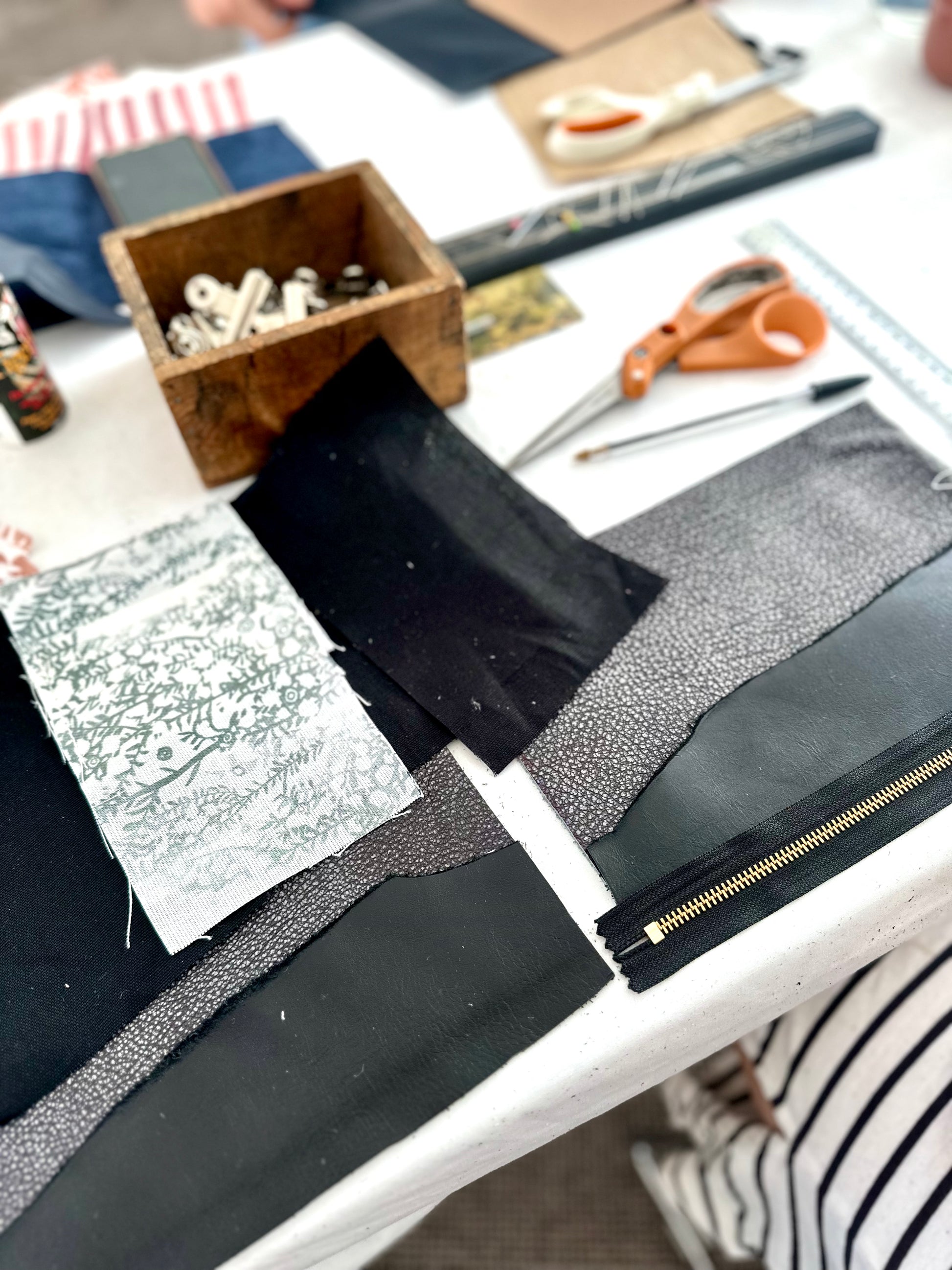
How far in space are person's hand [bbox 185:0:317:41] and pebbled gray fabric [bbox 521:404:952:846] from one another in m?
0.96

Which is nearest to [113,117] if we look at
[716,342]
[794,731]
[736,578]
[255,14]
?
A: [255,14]

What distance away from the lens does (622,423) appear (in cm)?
71

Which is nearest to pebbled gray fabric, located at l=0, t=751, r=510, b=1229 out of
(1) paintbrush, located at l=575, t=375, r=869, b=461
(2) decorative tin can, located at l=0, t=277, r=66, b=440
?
(1) paintbrush, located at l=575, t=375, r=869, b=461

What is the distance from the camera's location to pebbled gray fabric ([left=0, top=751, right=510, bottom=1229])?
1.45 feet

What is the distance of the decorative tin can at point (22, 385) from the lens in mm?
633

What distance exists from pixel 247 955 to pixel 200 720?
15cm

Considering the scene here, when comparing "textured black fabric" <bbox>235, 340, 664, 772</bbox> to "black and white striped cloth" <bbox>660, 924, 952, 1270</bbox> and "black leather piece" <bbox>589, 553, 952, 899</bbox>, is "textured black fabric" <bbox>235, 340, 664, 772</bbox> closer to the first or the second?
"black leather piece" <bbox>589, 553, 952, 899</bbox>

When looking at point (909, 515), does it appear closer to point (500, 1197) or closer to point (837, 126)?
point (837, 126)

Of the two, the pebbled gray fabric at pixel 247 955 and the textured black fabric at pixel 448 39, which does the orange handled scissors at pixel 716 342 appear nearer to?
the pebbled gray fabric at pixel 247 955

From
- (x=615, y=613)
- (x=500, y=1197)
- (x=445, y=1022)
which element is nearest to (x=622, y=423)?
(x=615, y=613)

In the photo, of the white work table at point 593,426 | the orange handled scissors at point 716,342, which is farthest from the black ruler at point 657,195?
the orange handled scissors at point 716,342

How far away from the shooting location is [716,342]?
0.73 metres

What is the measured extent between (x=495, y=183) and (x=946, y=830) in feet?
2.35

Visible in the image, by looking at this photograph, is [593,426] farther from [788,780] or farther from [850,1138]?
[850,1138]
